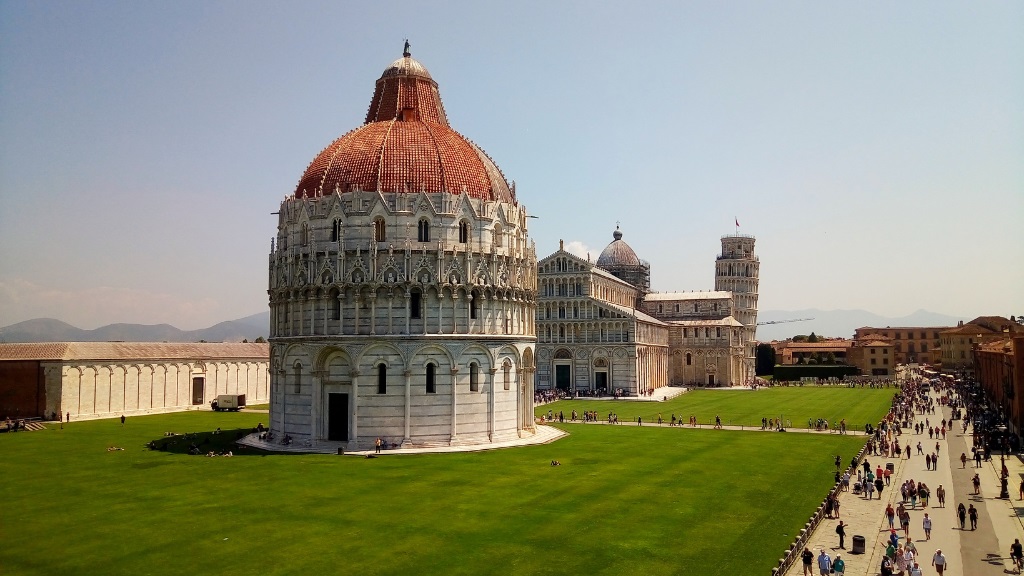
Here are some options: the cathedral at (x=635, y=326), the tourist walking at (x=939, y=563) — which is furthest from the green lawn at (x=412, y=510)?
the cathedral at (x=635, y=326)

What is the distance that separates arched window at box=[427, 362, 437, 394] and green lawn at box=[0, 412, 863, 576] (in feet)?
15.1

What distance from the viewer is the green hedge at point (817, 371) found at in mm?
126438

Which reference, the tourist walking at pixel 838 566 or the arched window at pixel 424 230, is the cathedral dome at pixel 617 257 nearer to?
the arched window at pixel 424 230

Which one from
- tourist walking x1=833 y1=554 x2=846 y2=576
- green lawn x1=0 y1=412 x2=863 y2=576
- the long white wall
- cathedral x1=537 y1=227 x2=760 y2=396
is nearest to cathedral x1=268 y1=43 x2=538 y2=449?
green lawn x1=0 y1=412 x2=863 y2=576

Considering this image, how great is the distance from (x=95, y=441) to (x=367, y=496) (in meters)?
26.5

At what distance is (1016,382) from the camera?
49.2 metres

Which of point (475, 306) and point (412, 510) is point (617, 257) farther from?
point (412, 510)

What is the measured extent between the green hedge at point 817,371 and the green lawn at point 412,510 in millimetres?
85197

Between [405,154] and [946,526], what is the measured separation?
3627 cm

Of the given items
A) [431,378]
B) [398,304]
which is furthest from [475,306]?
[431,378]

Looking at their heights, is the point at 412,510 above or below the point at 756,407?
below

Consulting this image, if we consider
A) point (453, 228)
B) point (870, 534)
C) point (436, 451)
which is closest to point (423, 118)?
point (453, 228)

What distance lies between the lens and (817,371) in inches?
4995

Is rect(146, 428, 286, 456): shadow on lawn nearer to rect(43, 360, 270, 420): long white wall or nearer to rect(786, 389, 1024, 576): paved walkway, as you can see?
rect(43, 360, 270, 420): long white wall
